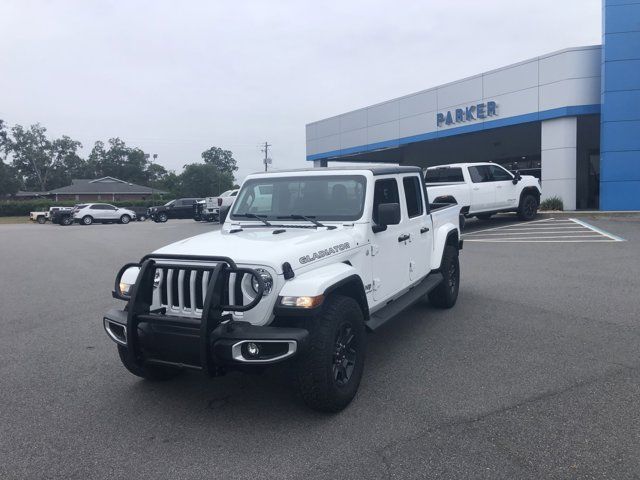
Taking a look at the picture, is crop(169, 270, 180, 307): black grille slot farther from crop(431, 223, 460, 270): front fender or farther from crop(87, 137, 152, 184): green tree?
crop(87, 137, 152, 184): green tree

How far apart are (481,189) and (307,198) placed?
39.4 feet

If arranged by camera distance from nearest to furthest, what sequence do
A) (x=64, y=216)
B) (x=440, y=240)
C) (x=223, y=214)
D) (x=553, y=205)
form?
(x=223, y=214), (x=440, y=240), (x=553, y=205), (x=64, y=216)

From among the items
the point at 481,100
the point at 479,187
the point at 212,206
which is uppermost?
the point at 481,100

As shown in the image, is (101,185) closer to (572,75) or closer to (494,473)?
(572,75)

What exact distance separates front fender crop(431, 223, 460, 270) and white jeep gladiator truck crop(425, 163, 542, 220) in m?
7.84

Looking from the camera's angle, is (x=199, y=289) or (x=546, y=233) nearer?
(x=199, y=289)

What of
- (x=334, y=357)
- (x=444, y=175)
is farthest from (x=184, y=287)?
(x=444, y=175)

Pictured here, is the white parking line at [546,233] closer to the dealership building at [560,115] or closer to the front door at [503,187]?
the front door at [503,187]

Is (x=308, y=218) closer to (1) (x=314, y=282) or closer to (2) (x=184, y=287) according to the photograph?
(1) (x=314, y=282)

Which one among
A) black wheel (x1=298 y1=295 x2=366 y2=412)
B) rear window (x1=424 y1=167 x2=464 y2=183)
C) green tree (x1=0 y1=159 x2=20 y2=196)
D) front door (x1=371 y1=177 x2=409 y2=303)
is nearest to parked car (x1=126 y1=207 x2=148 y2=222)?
rear window (x1=424 y1=167 x2=464 y2=183)

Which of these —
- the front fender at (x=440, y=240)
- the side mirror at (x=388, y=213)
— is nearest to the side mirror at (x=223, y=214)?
the side mirror at (x=388, y=213)

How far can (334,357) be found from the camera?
13.6ft

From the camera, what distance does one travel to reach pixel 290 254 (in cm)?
414

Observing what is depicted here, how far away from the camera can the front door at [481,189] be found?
16234 millimetres
